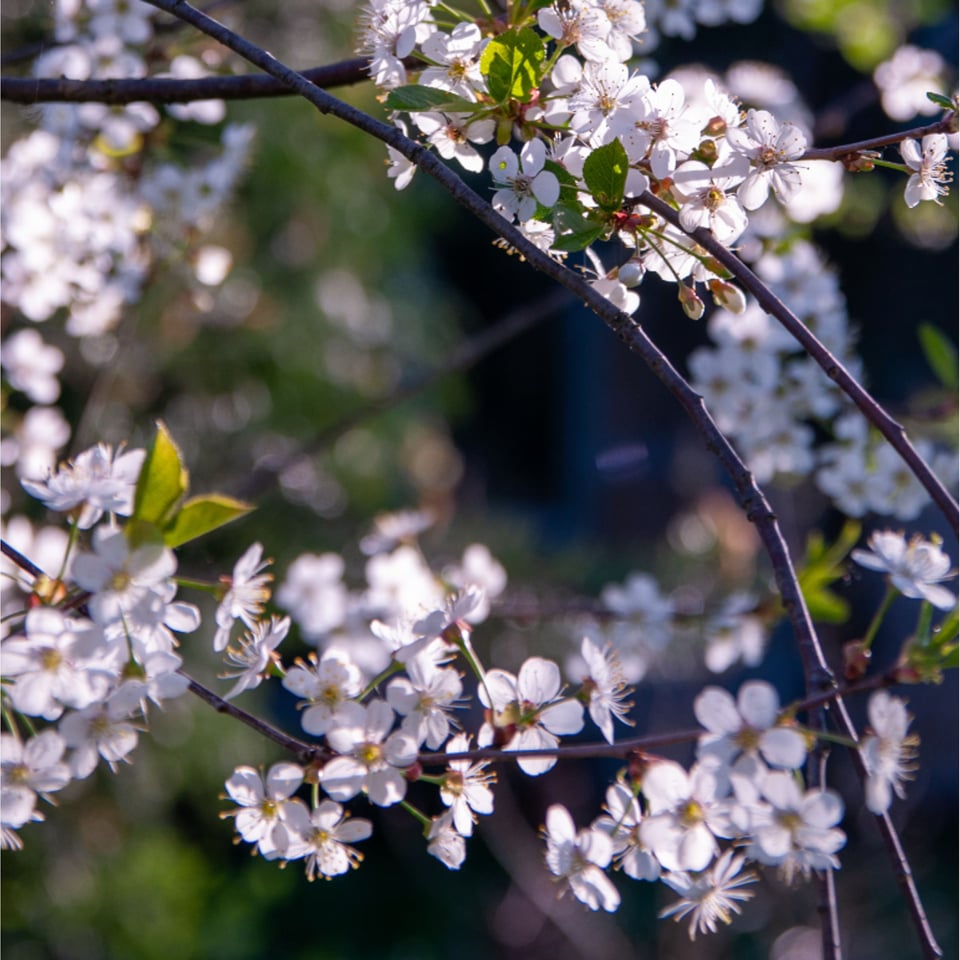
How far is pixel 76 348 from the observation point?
7.29 ft

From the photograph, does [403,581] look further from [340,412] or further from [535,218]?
[340,412]

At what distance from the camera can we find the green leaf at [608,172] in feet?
1.81

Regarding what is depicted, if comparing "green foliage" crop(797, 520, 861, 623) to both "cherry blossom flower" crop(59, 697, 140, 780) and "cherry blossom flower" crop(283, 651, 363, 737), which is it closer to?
"cherry blossom flower" crop(283, 651, 363, 737)

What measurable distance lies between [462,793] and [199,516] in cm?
22

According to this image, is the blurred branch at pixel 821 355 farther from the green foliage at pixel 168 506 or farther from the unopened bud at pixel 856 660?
the green foliage at pixel 168 506

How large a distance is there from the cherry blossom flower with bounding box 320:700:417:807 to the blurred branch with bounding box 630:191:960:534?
0.29 m

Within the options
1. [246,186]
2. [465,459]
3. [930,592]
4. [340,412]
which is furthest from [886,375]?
[930,592]

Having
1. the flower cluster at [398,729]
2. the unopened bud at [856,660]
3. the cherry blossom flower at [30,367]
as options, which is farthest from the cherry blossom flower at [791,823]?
the cherry blossom flower at [30,367]

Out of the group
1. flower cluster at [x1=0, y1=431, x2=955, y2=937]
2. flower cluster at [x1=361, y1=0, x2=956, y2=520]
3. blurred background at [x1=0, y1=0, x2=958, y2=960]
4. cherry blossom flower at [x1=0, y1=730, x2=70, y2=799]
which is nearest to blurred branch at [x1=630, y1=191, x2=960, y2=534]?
flower cluster at [x1=361, y1=0, x2=956, y2=520]

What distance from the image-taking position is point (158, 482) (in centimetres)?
52

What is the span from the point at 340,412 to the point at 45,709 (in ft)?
7.72

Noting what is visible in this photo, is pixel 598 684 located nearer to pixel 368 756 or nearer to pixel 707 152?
pixel 368 756

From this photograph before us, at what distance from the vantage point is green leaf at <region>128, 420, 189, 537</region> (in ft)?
1.68

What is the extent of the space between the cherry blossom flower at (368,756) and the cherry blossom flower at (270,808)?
24mm
